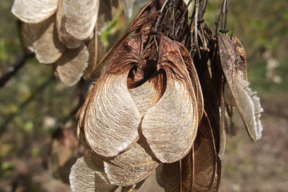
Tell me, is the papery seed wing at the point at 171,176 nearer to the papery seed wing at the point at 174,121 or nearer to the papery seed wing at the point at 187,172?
the papery seed wing at the point at 187,172

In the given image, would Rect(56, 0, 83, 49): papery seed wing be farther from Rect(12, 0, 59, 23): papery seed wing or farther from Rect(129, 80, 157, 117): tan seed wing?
Rect(129, 80, 157, 117): tan seed wing

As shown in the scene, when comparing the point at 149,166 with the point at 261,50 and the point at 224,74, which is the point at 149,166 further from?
the point at 261,50

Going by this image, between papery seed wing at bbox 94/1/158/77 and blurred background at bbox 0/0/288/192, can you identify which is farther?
blurred background at bbox 0/0/288/192

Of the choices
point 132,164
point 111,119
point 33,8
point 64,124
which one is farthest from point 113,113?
point 64,124

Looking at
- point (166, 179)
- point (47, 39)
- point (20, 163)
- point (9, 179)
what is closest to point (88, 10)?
point (47, 39)

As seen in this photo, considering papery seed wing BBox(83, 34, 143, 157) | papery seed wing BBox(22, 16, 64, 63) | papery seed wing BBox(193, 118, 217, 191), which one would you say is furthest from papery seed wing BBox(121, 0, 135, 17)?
papery seed wing BBox(193, 118, 217, 191)

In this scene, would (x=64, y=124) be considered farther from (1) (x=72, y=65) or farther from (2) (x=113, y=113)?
(2) (x=113, y=113)

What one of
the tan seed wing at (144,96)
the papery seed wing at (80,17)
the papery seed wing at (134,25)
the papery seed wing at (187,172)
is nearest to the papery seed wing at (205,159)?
the papery seed wing at (187,172)
